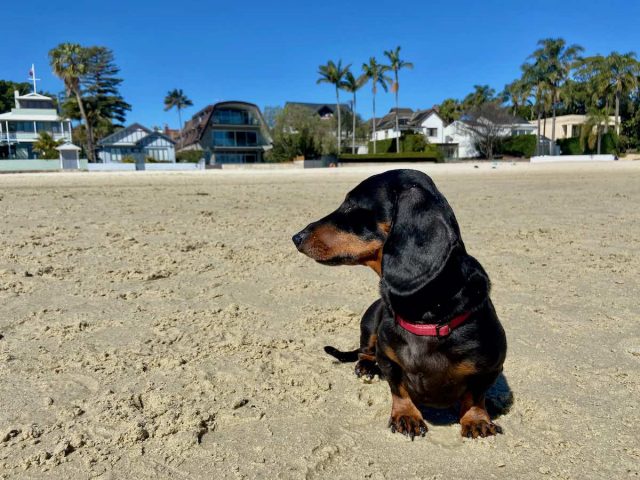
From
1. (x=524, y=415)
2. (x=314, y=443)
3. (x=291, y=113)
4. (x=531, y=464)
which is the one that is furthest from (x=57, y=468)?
(x=291, y=113)

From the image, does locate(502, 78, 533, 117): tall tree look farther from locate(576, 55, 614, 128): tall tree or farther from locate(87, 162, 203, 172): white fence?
locate(87, 162, 203, 172): white fence

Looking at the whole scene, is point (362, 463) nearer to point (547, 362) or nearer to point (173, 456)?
point (173, 456)

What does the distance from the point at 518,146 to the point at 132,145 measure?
179ft

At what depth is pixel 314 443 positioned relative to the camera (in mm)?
2465

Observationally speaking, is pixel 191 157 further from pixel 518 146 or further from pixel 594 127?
pixel 594 127

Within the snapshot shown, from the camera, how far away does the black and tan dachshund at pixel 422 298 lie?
225cm

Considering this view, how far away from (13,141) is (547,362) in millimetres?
80927

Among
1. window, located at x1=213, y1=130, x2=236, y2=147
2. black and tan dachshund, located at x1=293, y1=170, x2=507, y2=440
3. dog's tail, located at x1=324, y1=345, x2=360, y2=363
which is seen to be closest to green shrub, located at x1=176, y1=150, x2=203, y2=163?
window, located at x1=213, y1=130, x2=236, y2=147

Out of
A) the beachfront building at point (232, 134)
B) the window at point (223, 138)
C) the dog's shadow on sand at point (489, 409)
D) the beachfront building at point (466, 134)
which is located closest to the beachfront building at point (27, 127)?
the beachfront building at point (232, 134)

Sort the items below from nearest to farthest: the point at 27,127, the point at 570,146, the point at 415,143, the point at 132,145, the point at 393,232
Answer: the point at 393,232, the point at 415,143, the point at 570,146, the point at 132,145, the point at 27,127

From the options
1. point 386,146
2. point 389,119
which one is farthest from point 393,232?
point 389,119

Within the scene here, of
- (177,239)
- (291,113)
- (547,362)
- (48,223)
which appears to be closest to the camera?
(547,362)

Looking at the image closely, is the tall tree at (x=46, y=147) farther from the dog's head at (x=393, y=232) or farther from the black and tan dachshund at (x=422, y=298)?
the black and tan dachshund at (x=422, y=298)

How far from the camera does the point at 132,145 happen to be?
69125mm
